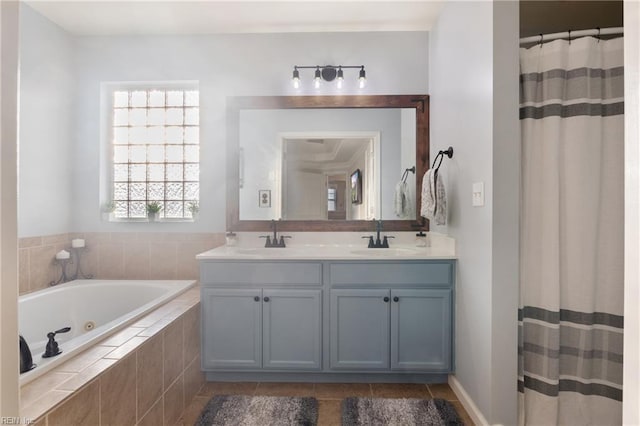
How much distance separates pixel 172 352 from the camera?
5.73 feet

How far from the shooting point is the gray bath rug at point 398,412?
5.75 feet

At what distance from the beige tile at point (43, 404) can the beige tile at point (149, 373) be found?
373 mm

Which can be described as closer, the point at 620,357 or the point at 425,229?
the point at 620,357

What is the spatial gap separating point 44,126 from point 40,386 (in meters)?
2.10

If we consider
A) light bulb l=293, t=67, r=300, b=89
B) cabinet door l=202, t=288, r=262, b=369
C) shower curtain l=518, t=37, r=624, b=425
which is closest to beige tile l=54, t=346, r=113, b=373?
cabinet door l=202, t=288, r=262, b=369

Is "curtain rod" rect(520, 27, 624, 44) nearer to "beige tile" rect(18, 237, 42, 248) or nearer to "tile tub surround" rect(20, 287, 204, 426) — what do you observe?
"tile tub surround" rect(20, 287, 204, 426)

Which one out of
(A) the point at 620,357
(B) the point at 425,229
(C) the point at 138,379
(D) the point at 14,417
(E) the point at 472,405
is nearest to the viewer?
(D) the point at 14,417

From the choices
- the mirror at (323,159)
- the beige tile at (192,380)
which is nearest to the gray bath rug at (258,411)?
the beige tile at (192,380)

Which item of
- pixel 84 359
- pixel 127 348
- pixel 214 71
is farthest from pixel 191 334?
pixel 214 71

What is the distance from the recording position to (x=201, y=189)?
269cm

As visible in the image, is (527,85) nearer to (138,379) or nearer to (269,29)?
(269,29)

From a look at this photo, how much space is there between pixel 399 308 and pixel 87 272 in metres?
2.50

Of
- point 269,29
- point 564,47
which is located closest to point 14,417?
point 564,47

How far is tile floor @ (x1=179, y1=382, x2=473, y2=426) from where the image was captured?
6.39ft
